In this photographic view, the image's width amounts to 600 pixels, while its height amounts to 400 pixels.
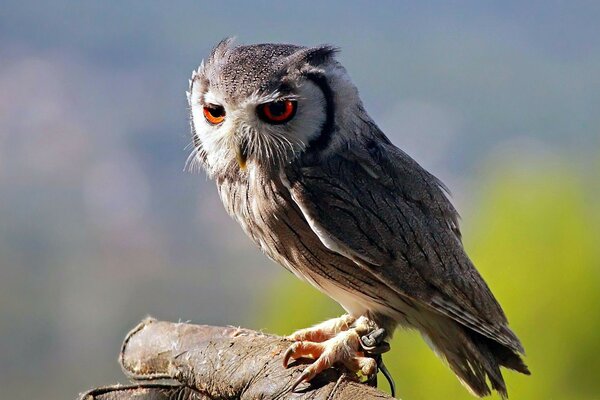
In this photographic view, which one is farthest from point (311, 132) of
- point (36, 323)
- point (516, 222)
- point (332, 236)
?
point (36, 323)

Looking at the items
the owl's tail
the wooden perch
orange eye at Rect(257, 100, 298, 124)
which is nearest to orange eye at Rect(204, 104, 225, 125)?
orange eye at Rect(257, 100, 298, 124)

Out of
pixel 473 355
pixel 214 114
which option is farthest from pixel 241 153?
pixel 473 355

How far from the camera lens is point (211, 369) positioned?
2113mm

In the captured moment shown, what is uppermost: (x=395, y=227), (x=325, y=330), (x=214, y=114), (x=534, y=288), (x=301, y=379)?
(x=214, y=114)

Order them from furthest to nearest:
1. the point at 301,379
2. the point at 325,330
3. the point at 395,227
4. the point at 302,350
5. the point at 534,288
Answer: the point at 534,288 → the point at 325,330 → the point at 395,227 → the point at 302,350 → the point at 301,379

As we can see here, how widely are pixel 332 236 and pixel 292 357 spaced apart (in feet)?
0.99

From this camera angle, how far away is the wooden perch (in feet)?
6.36

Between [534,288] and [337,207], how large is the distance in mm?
5387

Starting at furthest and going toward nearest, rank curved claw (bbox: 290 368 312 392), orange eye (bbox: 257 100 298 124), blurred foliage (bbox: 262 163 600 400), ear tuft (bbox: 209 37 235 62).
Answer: blurred foliage (bbox: 262 163 600 400) → ear tuft (bbox: 209 37 235 62) → orange eye (bbox: 257 100 298 124) → curved claw (bbox: 290 368 312 392)

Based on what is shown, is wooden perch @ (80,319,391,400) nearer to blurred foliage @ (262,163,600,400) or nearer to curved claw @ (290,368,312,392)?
curved claw @ (290,368,312,392)

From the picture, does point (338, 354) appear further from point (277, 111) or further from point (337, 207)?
point (277, 111)

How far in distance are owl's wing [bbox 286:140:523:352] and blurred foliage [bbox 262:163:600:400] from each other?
3.82 meters

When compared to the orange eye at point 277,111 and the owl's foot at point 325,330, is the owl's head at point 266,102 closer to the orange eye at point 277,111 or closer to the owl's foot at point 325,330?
the orange eye at point 277,111

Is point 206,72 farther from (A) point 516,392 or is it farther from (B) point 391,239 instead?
(A) point 516,392
